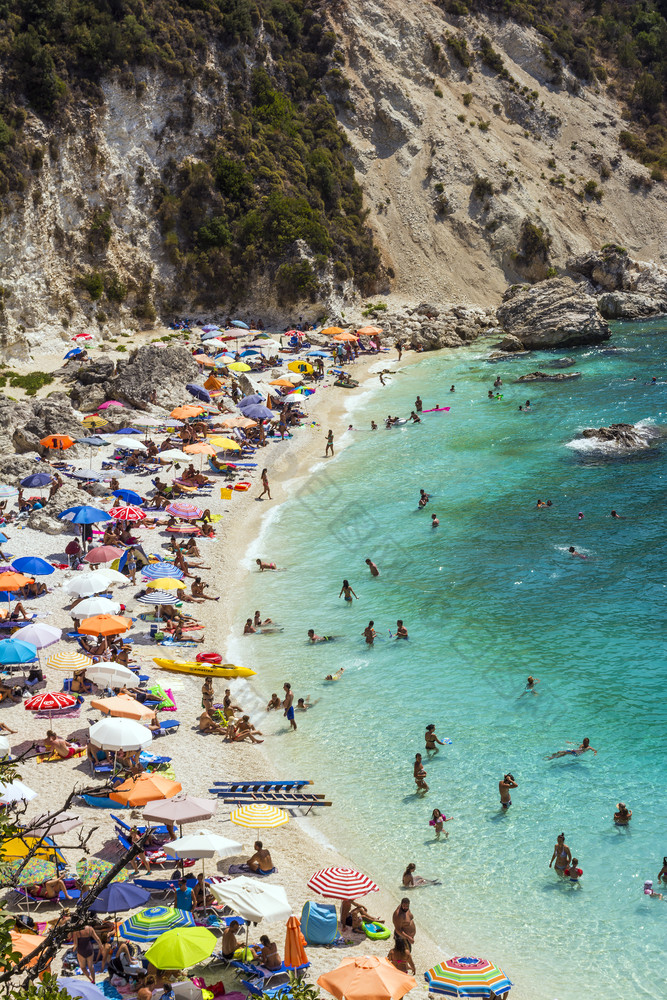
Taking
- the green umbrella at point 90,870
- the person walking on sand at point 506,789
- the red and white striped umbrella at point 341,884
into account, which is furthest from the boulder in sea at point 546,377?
the green umbrella at point 90,870

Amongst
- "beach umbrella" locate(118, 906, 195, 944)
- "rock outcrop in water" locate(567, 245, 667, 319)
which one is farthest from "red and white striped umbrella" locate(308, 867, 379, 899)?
"rock outcrop in water" locate(567, 245, 667, 319)

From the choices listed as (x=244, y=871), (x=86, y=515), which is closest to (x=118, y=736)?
(x=244, y=871)

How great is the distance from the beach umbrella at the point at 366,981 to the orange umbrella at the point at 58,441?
2740cm

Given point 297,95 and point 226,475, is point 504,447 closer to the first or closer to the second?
point 226,475

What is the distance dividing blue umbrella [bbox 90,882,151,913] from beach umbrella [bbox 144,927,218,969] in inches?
61.0

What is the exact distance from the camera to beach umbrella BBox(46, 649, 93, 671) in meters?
22.3

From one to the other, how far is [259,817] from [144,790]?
232cm

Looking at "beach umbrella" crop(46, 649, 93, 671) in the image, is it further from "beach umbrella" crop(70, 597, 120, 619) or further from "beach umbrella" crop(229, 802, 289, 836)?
"beach umbrella" crop(229, 802, 289, 836)

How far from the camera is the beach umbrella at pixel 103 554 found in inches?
1104

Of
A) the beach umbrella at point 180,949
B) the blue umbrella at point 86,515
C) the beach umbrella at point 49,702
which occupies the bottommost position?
the beach umbrella at point 180,949

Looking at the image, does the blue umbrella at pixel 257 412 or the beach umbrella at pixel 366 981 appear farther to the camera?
the blue umbrella at pixel 257 412

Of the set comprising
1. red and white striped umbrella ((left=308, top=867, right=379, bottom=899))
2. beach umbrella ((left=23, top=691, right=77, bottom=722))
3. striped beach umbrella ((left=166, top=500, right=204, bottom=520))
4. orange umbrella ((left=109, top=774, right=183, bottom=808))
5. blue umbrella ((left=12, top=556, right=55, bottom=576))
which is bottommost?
red and white striped umbrella ((left=308, top=867, right=379, bottom=899))

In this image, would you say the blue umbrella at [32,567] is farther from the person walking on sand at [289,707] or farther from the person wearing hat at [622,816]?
the person wearing hat at [622,816]

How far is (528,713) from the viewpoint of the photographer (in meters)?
22.8
